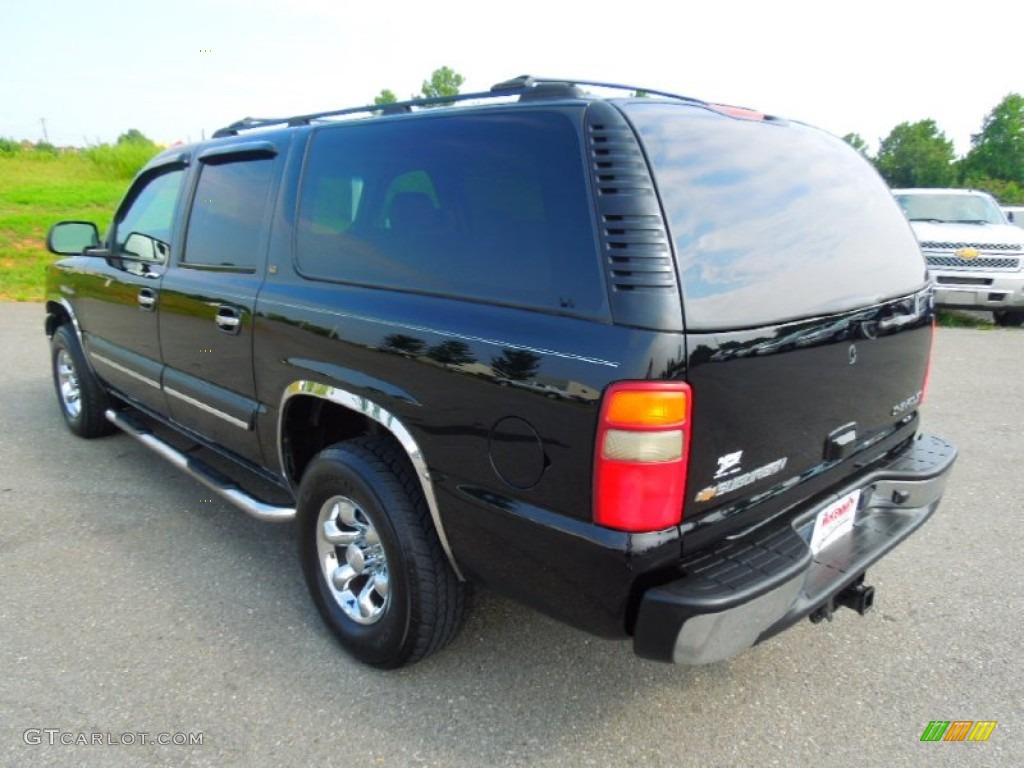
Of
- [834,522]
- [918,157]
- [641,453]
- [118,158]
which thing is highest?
[918,157]

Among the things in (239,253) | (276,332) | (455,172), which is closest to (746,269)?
(455,172)

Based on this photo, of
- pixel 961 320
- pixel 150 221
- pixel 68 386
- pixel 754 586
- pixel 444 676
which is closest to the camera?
pixel 754 586

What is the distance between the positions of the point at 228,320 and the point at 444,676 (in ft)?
5.48

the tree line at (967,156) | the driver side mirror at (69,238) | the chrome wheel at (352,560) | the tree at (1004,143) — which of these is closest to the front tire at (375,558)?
the chrome wheel at (352,560)

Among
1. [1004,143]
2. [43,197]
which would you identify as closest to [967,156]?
[1004,143]

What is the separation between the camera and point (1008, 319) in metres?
10.2

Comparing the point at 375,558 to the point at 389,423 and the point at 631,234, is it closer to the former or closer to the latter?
the point at 389,423

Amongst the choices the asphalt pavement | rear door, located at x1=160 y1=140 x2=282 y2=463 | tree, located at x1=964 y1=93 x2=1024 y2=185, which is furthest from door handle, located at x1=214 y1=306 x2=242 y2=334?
tree, located at x1=964 y1=93 x2=1024 y2=185

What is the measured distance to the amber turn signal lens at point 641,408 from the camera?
1714mm

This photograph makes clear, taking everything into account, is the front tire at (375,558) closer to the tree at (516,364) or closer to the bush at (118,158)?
the tree at (516,364)

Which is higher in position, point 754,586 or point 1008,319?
point 754,586

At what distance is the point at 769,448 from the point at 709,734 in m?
0.96

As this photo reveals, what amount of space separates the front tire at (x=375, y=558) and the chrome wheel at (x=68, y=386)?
3013 millimetres

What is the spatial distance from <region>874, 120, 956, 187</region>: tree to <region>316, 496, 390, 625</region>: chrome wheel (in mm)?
69459
